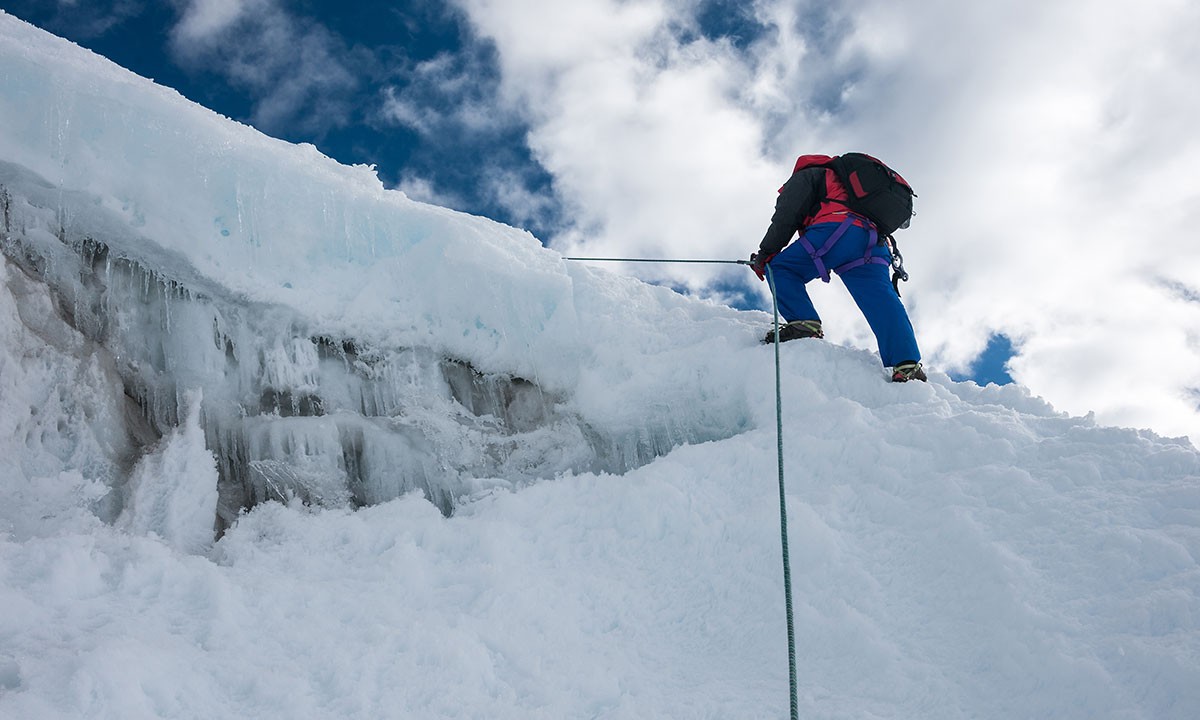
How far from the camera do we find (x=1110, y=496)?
345 cm

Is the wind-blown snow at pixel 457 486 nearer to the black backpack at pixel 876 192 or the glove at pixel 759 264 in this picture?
the glove at pixel 759 264

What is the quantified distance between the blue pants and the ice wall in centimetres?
54

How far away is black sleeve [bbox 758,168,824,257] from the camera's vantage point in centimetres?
573

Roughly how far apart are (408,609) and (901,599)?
2213 millimetres

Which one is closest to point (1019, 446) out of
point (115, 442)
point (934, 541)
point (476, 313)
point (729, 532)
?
point (934, 541)

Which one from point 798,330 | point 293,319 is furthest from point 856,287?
point 293,319

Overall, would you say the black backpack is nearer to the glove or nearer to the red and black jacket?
the red and black jacket

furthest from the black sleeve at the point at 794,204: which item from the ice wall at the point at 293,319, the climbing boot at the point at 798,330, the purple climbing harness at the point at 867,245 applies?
the ice wall at the point at 293,319

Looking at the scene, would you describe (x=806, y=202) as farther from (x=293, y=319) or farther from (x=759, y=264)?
(x=293, y=319)

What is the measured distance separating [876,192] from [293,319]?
426 centimetres

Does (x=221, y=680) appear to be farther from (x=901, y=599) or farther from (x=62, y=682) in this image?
(x=901, y=599)

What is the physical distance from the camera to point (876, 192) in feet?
17.9

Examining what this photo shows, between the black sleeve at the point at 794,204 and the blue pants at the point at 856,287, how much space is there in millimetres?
126

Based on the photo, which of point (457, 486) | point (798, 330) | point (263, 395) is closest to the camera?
point (263, 395)
